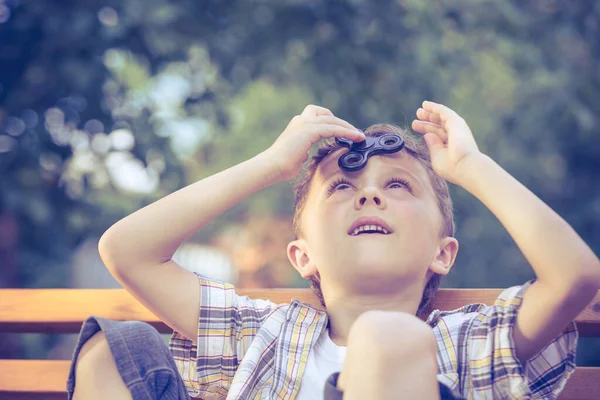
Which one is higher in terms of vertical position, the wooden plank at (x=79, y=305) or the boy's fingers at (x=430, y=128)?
the boy's fingers at (x=430, y=128)

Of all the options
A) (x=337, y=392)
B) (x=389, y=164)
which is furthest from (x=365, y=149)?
(x=337, y=392)

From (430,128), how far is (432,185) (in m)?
0.16

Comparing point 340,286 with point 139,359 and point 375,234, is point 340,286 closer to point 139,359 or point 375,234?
point 375,234

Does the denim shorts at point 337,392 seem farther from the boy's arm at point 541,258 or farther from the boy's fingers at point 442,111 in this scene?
the boy's fingers at point 442,111

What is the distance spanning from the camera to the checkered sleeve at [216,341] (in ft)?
6.52

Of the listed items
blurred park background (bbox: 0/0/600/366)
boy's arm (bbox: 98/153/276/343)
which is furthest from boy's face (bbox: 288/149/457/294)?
blurred park background (bbox: 0/0/600/366)

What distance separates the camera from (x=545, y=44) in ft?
21.6

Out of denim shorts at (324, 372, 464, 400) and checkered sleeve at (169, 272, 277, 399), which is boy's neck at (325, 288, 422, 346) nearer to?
checkered sleeve at (169, 272, 277, 399)

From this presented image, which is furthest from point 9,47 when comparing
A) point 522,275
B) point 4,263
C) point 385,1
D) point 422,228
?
point 522,275

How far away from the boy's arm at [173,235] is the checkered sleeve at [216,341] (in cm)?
4

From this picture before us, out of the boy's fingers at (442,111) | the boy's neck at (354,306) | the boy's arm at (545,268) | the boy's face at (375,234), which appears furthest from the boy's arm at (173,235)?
the boy's arm at (545,268)

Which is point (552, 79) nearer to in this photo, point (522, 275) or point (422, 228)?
point (522, 275)

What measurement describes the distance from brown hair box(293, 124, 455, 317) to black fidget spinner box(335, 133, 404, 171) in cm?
8

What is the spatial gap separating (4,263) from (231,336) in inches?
128
